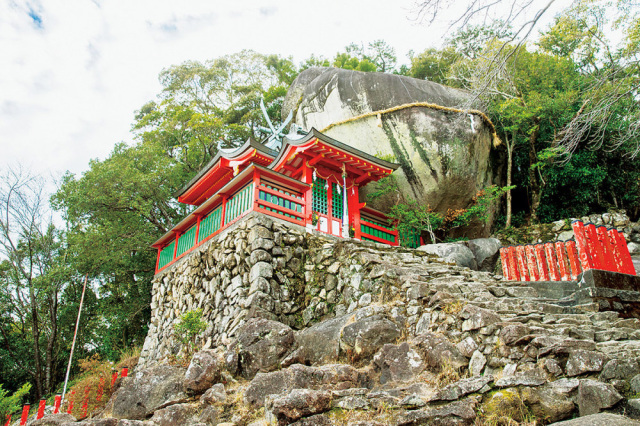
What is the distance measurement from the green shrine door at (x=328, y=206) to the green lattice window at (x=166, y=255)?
5559 mm

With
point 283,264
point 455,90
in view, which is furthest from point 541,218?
point 283,264

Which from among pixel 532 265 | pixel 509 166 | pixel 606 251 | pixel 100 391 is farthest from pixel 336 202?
pixel 100 391

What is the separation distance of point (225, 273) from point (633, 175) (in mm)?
15462

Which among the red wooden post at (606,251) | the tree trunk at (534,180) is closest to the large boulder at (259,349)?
the red wooden post at (606,251)

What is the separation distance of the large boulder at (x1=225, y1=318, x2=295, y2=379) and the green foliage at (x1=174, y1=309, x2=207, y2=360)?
2.36m

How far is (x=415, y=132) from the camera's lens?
55.6 ft

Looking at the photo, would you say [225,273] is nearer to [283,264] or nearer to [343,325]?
[283,264]

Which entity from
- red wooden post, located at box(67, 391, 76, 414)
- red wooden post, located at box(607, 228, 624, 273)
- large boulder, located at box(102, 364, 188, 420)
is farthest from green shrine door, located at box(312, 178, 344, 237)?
red wooden post, located at box(67, 391, 76, 414)

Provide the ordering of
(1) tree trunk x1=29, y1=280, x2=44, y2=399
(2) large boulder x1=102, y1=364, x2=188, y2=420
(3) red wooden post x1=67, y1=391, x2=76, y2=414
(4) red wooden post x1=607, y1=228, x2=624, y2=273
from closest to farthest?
(2) large boulder x1=102, y1=364, x2=188, y2=420, (4) red wooden post x1=607, y1=228, x2=624, y2=273, (3) red wooden post x1=67, y1=391, x2=76, y2=414, (1) tree trunk x1=29, y1=280, x2=44, y2=399

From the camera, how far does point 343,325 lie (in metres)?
7.67

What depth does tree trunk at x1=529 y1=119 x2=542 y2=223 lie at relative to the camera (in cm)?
1684

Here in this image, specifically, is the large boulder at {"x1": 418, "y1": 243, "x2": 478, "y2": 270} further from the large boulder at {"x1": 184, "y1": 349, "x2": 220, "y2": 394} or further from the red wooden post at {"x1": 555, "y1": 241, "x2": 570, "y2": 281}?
the large boulder at {"x1": 184, "y1": 349, "x2": 220, "y2": 394}

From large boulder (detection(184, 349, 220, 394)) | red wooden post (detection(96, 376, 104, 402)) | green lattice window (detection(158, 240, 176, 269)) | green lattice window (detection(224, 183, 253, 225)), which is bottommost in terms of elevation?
red wooden post (detection(96, 376, 104, 402))

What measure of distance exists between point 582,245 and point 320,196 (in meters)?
7.58
